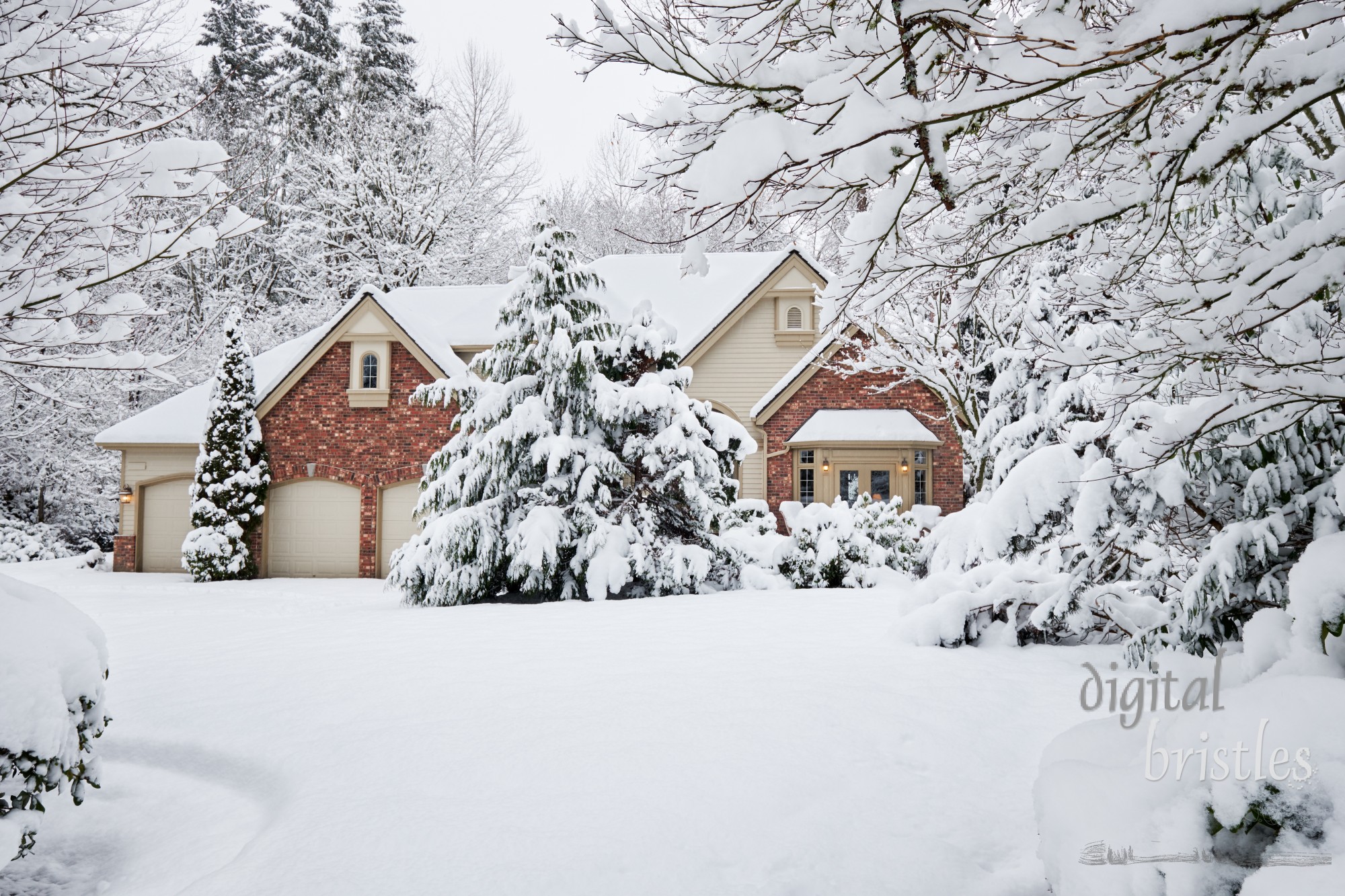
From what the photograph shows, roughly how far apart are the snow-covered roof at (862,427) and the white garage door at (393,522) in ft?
27.6

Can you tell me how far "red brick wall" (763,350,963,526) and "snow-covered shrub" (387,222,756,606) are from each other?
578 centimetres

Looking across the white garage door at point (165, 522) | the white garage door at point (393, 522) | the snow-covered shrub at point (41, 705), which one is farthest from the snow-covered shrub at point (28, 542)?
the snow-covered shrub at point (41, 705)

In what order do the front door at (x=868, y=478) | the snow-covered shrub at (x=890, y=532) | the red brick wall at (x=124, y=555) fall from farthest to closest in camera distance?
the red brick wall at (x=124, y=555), the front door at (x=868, y=478), the snow-covered shrub at (x=890, y=532)

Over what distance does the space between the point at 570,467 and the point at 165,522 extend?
1307cm

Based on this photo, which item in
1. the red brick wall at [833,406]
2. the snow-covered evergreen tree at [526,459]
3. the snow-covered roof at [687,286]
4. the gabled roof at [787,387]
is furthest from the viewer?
the snow-covered roof at [687,286]

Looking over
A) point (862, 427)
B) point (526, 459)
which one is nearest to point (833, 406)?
point (862, 427)

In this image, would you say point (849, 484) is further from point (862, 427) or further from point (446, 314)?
point (446, 314)

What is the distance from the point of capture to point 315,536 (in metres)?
18.1

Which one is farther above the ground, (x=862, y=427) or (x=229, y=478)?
(x=862, y=427)

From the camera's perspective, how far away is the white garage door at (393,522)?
17.9m

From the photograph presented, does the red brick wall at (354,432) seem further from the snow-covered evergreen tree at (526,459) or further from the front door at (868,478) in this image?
the front door at (868,478)

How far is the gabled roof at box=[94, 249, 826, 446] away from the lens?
59.4 ft

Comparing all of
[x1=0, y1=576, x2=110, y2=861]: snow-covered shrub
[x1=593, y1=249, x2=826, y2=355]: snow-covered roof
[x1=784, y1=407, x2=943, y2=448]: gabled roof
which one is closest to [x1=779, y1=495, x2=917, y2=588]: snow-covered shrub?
[x1=784, y1=407, x2=943, y2=448]: gabled roof

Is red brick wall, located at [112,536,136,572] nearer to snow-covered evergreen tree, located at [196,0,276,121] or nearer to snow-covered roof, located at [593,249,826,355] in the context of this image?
snow-covered roof, located at [593,249,826,355]
